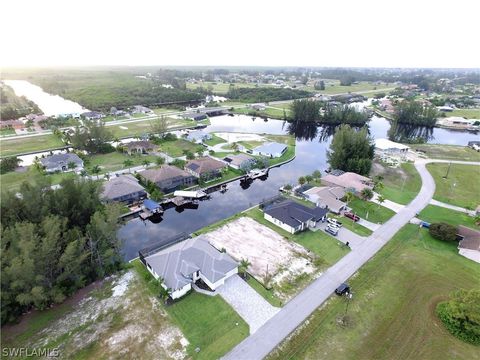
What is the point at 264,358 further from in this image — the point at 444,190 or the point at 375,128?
the point at 375,128

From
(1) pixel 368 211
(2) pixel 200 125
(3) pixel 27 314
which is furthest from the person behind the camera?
(2) pixel 200 125

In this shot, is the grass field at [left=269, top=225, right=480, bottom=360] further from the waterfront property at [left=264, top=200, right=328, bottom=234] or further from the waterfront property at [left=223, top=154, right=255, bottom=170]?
the waterfront property at [left=223, top=154, right=255, bottom=170]

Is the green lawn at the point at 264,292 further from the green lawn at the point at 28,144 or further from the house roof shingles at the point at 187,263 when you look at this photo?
the green lawn at the point at 28,144

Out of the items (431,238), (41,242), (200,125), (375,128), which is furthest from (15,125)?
(375,128)

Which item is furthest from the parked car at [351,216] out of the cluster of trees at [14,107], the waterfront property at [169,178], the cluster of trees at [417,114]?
the cluster of trees at [14,107]

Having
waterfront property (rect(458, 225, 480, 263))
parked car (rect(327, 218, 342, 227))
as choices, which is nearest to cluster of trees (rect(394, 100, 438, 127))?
waterfront property (rect(458, 225, 480, 263))

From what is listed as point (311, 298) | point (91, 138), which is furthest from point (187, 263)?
point (91, 138)
